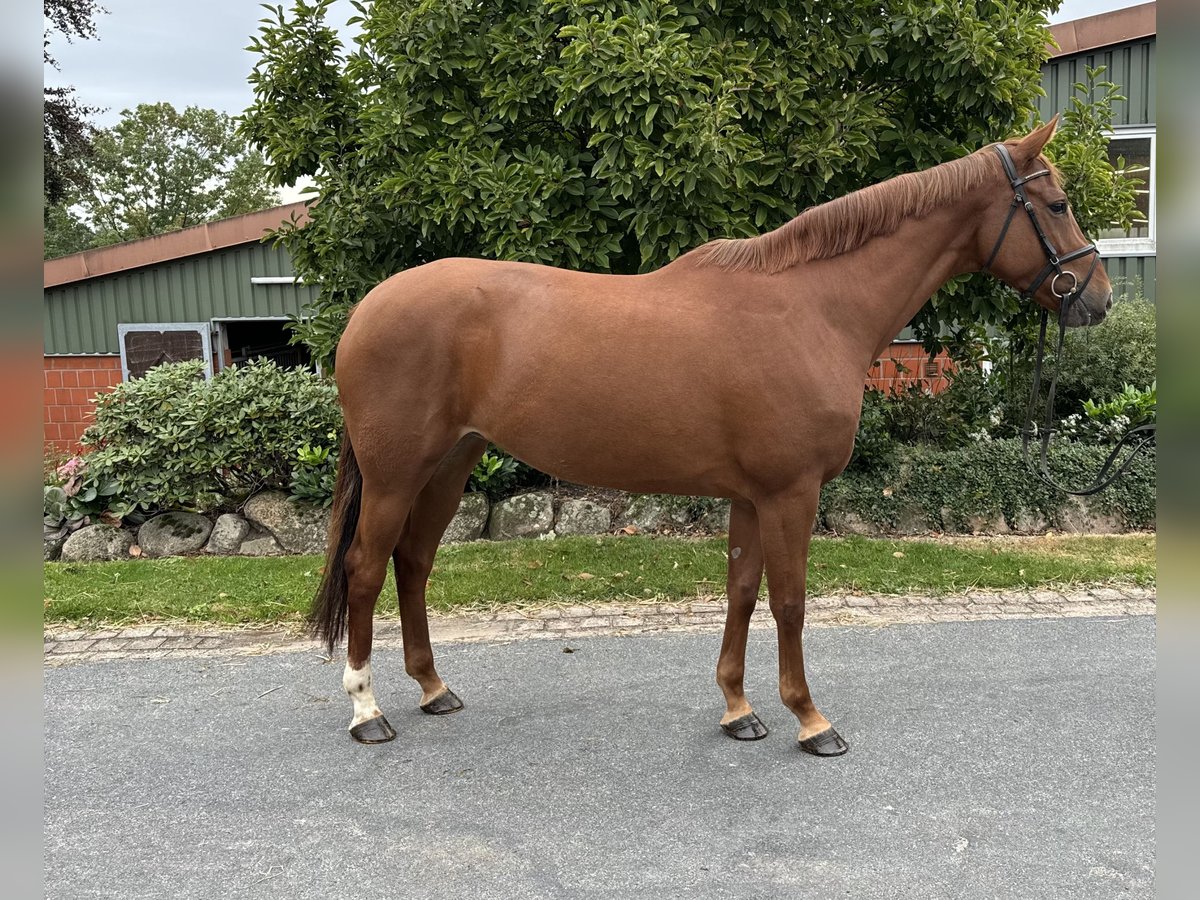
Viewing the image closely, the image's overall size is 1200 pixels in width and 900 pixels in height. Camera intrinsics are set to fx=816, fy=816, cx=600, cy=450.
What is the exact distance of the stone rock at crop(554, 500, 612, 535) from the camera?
6.48m

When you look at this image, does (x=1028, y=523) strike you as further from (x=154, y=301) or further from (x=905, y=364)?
(x=154, y=301)

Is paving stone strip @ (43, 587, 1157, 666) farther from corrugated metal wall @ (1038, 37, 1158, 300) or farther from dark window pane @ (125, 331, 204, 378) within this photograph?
dark window pane @ (125, 331, 204, 378)

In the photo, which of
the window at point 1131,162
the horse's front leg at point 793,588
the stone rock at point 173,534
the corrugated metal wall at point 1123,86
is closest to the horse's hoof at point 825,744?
the horse's front leg at point 793,588

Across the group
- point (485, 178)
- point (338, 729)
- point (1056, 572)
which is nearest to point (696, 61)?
point (485, 178)

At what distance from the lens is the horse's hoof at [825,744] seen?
310 cm

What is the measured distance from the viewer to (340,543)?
350 centimetres

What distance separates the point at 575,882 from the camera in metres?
2.35

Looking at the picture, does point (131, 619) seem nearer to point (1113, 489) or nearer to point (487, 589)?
point (487, 589)

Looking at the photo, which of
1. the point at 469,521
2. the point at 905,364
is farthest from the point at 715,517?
the point at 905,364

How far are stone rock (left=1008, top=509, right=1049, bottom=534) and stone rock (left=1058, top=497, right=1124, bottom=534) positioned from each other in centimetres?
16

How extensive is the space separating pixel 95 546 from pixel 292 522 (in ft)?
4.78

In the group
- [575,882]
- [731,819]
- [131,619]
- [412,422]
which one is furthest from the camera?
[131,619]

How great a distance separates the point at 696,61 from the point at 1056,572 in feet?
13.3

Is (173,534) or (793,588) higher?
(793,588)
